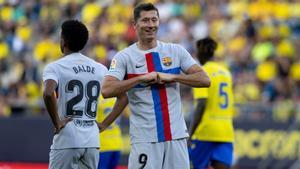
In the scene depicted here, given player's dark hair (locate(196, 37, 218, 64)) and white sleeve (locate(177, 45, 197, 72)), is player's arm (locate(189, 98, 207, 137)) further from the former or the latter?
white sleeve (locate(177, 45, 197, 72))

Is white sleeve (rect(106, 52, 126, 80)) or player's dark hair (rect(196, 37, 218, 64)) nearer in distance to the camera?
white sleeve (rect(106, 52, 126, 80))

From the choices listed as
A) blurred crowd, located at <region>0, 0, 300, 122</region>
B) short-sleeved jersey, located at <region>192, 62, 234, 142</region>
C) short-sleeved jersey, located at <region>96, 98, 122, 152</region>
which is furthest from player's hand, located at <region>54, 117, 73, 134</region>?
blurred crowd, located at <region>0, 0, 300, 122</region>

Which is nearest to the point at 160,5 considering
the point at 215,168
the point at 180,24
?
the point at 180,24

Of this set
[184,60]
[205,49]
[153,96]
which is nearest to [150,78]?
[153,96]

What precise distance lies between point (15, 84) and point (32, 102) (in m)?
1.52

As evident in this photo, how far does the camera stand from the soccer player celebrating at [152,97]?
369 inches

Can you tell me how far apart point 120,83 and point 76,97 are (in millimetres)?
659

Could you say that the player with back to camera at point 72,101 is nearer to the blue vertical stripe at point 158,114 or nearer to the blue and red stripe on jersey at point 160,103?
the blue and red stripe on jersey at point 160,103

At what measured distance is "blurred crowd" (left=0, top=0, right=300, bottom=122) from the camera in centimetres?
2030

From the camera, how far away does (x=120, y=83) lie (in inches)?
366

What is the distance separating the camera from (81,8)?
25.6 m

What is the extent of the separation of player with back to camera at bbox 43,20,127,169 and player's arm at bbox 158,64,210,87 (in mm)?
973

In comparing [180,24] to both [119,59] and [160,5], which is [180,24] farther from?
[119,59]

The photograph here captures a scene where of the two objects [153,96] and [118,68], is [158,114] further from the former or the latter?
[118,68]
